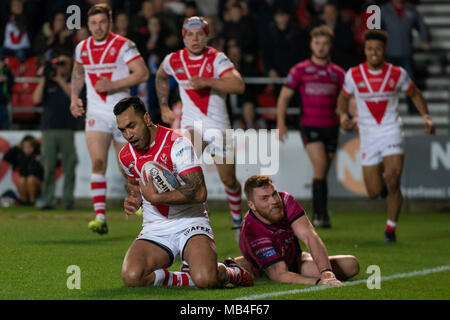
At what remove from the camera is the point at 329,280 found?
7.41 m

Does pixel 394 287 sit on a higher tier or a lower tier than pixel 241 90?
lower

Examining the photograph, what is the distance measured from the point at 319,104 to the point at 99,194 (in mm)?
3619

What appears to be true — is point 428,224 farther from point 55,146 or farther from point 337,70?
point 55,146

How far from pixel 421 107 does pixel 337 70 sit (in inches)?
75.6

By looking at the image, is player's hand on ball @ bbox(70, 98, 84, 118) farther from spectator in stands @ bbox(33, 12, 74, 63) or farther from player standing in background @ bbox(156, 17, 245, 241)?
spectator in stands @ bbox(33, 12, 74, 63)

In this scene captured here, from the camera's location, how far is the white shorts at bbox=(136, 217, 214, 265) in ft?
25.1

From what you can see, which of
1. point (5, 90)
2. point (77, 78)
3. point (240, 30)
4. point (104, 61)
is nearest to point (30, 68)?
point (5, 90)

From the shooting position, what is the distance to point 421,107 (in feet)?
37.3

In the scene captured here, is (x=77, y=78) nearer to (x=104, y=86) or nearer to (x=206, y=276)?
(x=104, y=86)

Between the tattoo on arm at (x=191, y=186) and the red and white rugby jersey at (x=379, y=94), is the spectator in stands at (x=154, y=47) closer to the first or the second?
the red and white rugby jersey at (x=379, y=94)

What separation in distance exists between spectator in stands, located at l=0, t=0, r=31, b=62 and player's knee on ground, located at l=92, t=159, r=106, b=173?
26.5 ft

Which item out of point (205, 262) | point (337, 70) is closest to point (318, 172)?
point (337, 70)

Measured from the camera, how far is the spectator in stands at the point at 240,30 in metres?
17.8

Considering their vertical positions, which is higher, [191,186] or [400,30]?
[400,30]
